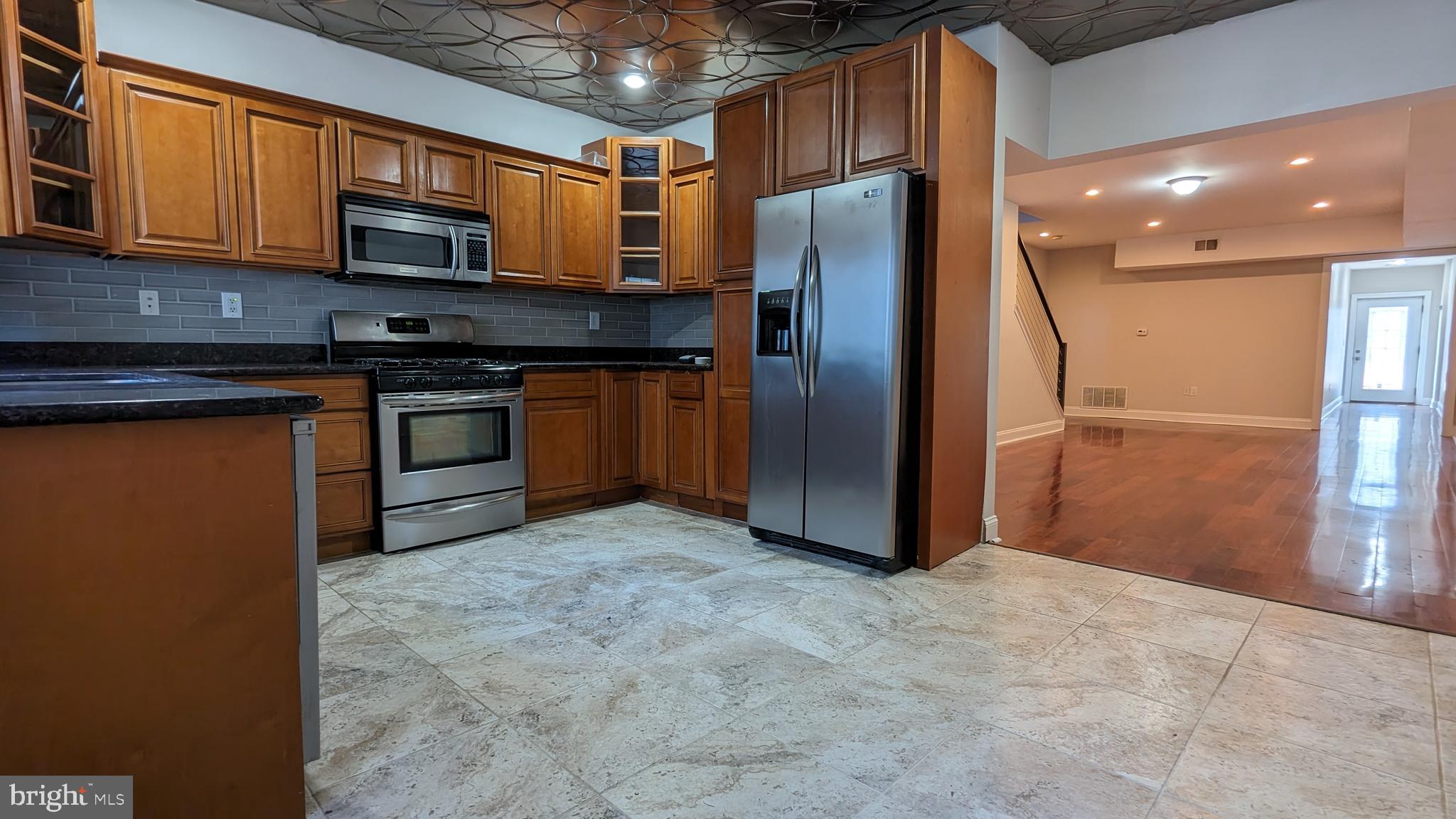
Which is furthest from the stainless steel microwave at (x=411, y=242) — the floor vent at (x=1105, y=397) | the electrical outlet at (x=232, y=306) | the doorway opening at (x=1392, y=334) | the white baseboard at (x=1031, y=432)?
the doorway opening at (x=1392, y=334)

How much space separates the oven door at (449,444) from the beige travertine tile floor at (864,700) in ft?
1.78

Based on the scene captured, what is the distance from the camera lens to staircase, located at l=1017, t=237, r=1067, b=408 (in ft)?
25.1

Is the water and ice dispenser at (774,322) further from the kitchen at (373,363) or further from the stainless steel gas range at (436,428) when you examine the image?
the stainless steel gas range at (436,428)

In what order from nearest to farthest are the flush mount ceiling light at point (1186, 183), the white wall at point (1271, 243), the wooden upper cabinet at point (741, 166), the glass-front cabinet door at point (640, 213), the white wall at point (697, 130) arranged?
1. the wooden upper cabinet at point (741, 166)
2. the glass-front cabinet door at point (640, 213)
3. the white wall at point (697, 130)
4. the flush mount ceiling light at point (1186, 183)
5. the white wall at point (1271, 243)

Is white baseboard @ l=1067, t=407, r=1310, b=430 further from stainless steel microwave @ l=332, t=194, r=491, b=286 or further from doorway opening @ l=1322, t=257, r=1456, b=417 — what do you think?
stainless steel microwave @ l=332, t=194, r=491, b=286

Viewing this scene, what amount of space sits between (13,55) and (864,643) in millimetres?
3382

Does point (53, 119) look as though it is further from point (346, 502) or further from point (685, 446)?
point (685, 446)

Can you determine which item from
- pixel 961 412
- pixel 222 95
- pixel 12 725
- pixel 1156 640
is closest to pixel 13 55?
pixel 222 95

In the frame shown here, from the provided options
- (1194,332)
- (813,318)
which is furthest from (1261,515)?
(1194,332)

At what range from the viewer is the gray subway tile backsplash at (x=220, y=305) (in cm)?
279

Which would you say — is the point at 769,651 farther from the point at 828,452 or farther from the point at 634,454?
the point at 634,454

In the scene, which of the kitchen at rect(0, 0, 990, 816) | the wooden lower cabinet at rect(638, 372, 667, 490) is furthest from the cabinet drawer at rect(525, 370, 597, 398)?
the wooden lower cabinet at rect(638, 372, 667, 490)

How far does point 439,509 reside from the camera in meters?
3.40

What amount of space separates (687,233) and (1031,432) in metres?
4.95
